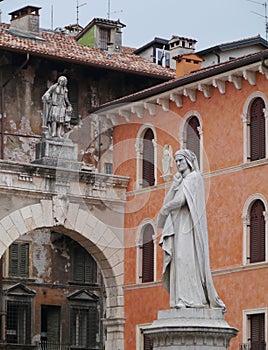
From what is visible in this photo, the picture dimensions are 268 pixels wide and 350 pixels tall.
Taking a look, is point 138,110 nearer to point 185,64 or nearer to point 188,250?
point 185,64

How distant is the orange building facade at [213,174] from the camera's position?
34.2m

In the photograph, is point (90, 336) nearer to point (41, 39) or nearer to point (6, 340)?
point (6, 340)

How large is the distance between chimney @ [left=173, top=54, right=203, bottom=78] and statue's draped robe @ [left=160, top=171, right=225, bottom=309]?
2208 centimetres

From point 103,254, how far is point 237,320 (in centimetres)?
551

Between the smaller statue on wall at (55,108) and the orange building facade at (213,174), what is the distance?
1.93 meters

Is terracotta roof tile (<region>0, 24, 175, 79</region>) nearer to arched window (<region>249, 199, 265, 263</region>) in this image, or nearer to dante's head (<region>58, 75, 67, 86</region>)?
dante's head (<region>58, 75, 67, 86</region>)

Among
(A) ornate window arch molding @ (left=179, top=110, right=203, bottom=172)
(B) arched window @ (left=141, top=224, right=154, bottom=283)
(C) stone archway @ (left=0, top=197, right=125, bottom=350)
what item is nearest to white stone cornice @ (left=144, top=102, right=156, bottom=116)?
(A) ornate window arch molding @ (left=179, top=110, right=203, bottom=172)

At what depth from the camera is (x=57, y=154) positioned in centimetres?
3819

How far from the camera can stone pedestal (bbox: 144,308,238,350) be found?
1962cm

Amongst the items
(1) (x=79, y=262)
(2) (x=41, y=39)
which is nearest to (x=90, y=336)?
(1) (x=79, y=262)

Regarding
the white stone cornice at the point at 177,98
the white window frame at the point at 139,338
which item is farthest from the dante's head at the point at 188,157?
the white window frame at the point at 139,338

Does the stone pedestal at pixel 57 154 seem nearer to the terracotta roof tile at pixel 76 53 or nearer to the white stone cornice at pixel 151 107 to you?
the white stone cornice at pixel 151 107

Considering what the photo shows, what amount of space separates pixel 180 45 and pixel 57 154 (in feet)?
27.3

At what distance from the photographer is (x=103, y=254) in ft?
127
